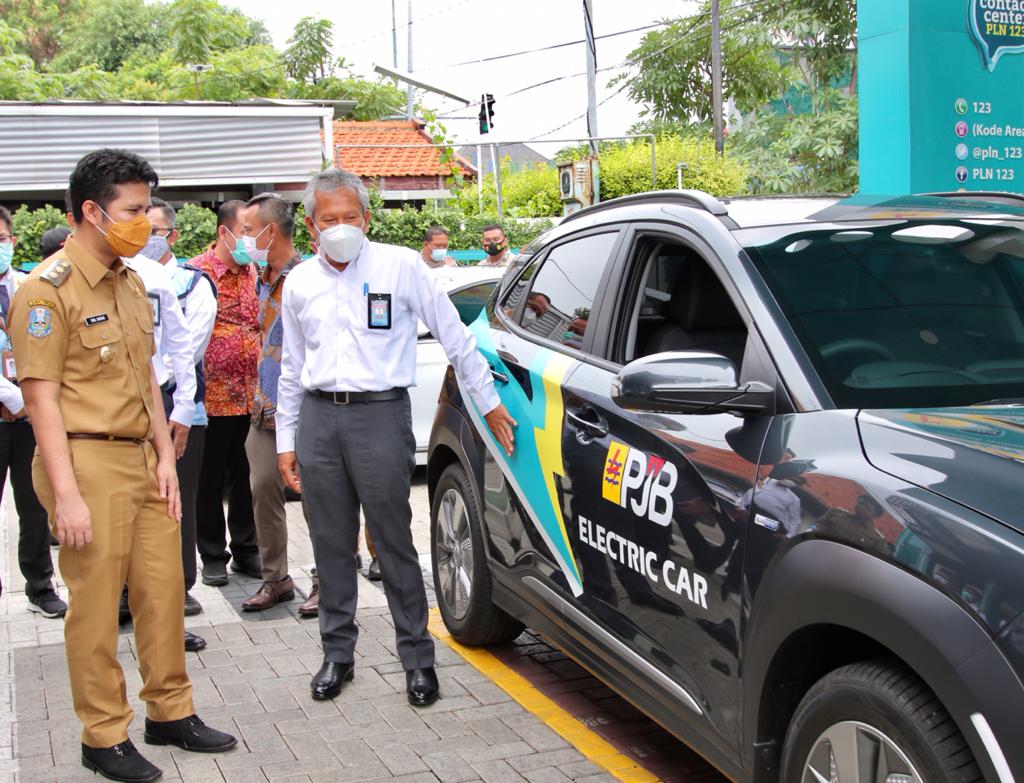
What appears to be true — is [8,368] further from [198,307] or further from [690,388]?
[690,388]

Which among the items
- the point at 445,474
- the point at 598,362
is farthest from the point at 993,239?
the point at 445,474

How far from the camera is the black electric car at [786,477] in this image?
90.6 inches

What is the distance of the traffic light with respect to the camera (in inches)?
1041

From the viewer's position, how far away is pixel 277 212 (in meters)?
5.87

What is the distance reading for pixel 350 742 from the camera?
4270mm

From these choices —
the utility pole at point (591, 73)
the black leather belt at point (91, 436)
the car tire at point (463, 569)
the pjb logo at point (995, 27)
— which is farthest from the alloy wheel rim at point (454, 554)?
the utility pole at point (591, 73)

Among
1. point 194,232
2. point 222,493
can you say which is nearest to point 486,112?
point 194,232

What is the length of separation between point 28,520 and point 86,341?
266 cm

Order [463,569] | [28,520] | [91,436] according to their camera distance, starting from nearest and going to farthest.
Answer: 1. [91,436]
2. [463,569]
3. [28,520]

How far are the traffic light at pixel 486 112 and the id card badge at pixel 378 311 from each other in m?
22.6

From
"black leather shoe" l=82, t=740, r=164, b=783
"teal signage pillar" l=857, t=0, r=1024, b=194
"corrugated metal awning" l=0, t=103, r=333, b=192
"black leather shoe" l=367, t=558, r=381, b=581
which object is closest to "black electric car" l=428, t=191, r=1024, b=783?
"black leather shoe" l=82, t=740, r=164, b=783

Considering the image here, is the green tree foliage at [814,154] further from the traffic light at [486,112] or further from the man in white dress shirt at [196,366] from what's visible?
the man in white dress shirt at [196,366]

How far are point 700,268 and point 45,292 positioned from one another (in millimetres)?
2156

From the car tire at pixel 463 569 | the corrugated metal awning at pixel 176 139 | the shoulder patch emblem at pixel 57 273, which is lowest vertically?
the car tire at pixel 463 569
